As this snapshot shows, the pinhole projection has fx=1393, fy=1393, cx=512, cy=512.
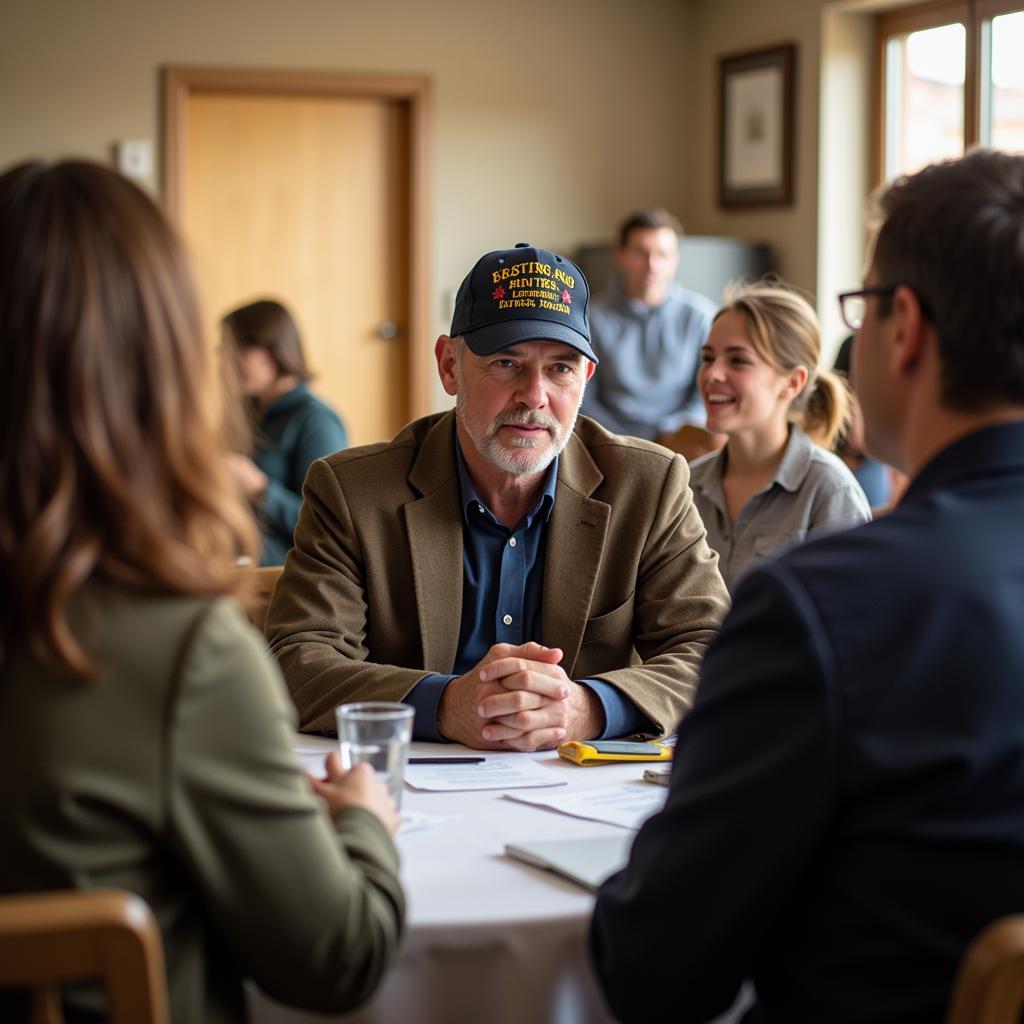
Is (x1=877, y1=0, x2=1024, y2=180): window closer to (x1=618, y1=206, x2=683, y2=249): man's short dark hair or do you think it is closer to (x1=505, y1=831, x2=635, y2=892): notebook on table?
(x1=618, y1=206, x2=683, y2=249): man's short dark hair

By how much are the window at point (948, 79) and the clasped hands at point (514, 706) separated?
4097 millimetres

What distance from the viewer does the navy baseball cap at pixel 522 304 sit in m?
2.14

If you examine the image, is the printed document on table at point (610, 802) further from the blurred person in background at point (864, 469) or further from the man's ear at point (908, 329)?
the blurred person in background at point (864, 469)

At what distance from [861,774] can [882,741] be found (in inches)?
1.1

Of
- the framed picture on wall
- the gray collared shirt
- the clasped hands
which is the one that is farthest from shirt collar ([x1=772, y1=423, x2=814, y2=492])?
the framed picture on wall

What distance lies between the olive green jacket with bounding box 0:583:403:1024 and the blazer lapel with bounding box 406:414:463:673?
3.42 feet

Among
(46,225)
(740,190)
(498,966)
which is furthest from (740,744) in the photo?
(740,190)

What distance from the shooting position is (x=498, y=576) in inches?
84.7

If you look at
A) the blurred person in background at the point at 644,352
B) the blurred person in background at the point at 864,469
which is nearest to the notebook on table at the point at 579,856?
the blurred person in background at the point at 864,469

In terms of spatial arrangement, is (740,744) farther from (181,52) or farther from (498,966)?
(181,52)

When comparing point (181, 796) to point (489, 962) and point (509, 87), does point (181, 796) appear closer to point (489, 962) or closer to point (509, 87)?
point (489, 962)

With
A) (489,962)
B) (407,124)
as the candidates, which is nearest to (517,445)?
(489,962)

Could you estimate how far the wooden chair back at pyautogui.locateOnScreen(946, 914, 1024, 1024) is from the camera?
2.83ft

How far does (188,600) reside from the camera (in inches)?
38.7
